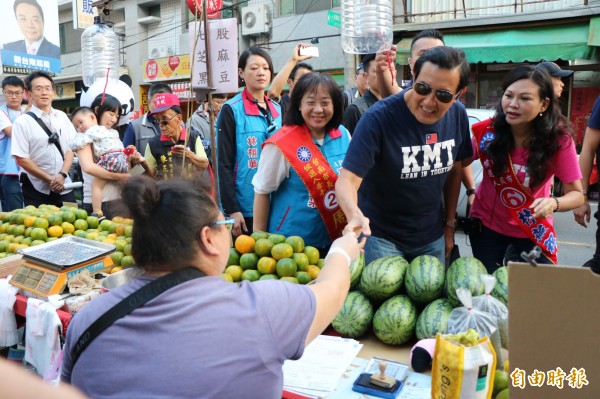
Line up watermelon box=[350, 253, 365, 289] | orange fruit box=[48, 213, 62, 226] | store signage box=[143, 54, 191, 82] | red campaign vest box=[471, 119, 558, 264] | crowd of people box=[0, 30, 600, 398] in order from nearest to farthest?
crowd of people box=[0, 30, 600, 398] → watermelon box=[350, 253, 365, 289] → red campaign vest box=[471, 119, 558, 264] → orange fruit box=[48, 213, 62, 226] → store signage box=[143, 54, 191, 82]

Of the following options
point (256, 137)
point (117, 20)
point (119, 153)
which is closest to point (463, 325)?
point (256, 137)

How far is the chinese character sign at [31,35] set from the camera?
9125 millimetres

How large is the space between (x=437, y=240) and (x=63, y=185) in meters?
4.38

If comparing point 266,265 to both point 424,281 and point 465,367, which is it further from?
point 465,367

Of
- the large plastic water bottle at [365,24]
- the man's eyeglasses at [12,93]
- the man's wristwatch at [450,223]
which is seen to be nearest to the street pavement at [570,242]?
the large plastic water bottle at [365,24]

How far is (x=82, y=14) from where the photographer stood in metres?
11.4

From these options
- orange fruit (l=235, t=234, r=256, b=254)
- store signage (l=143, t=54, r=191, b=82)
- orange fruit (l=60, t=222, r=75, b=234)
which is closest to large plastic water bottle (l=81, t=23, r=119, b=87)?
orange fruit (l=60, t=222, r=75, b=234)

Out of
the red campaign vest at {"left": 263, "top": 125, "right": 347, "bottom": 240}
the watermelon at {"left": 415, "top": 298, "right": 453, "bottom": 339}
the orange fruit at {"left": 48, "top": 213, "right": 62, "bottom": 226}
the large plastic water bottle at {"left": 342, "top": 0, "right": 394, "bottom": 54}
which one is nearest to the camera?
the watermelon at {"left": 415, "top": 298, "right": 453, "bottom": 339}

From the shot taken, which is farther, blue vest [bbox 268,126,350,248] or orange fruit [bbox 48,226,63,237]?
orange fruit [bbox 48,226,63,237]

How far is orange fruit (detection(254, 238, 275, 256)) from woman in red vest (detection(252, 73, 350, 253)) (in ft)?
1.69

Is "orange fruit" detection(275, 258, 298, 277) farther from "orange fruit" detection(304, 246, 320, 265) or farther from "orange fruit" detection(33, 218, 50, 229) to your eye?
"orange fruit" detection(33, 218, 50, 229)

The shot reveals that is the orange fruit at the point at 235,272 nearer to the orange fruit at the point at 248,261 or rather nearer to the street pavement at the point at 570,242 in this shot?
the orange fruit at the point at 248,261

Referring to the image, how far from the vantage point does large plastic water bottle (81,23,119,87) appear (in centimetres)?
654

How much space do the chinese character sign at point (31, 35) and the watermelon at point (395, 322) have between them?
9375mm
